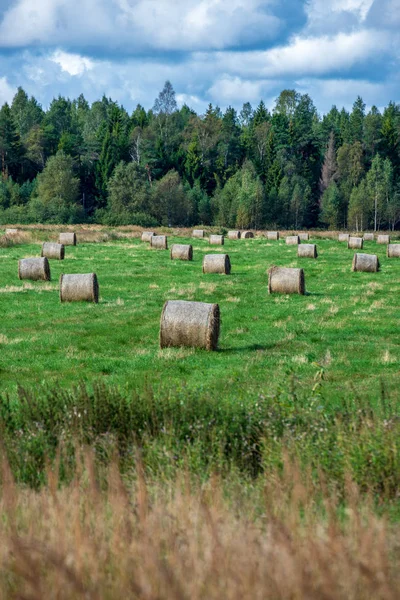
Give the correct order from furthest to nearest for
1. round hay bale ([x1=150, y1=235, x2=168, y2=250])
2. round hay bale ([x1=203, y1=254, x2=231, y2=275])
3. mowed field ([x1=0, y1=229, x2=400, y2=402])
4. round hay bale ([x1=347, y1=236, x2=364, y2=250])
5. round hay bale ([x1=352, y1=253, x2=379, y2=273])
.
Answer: round hay bale ([x1=347, y1=236, x2=364, y2=250])
round hay bale ([x1=150, y1=235, x2=168, y2=250])
round hay bale ([x1=352, y1=253, x2=379, y2=273])
round hay bale ([x1=203, y1=254, x2=231, y2=275])
mowed field ([x1=0, y1=229, x2=400, y2=402])

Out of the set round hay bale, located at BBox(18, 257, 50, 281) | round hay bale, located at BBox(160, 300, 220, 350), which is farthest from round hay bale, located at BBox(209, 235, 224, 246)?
round hay bale, located at BBox(160, 300, 220, 350)

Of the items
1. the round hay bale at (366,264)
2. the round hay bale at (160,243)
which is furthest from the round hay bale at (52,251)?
the round hay bale at (366,264)

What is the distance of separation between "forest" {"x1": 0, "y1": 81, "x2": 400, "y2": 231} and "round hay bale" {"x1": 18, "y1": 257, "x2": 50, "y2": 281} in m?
64.4

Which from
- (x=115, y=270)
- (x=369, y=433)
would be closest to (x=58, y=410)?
(x=369, y=433)

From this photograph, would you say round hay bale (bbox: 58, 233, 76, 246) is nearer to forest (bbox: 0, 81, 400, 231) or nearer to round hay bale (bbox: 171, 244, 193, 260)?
round hay bale (bbox: 171, 244, 193, 260)

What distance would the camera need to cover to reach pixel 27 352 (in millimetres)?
16359

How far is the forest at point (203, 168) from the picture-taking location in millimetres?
111688

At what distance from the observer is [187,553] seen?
4.43 meters

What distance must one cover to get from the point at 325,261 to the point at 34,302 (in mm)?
22672

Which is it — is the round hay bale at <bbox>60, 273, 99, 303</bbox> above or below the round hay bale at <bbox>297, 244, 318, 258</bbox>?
below

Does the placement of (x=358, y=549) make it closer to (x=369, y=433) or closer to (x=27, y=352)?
(x=369, y=433)

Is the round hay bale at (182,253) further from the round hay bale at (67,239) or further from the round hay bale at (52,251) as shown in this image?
A: the round hay bale at (67,239)

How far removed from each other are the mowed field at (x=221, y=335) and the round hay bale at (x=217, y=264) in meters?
0.50

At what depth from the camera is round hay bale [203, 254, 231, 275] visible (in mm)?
33688
